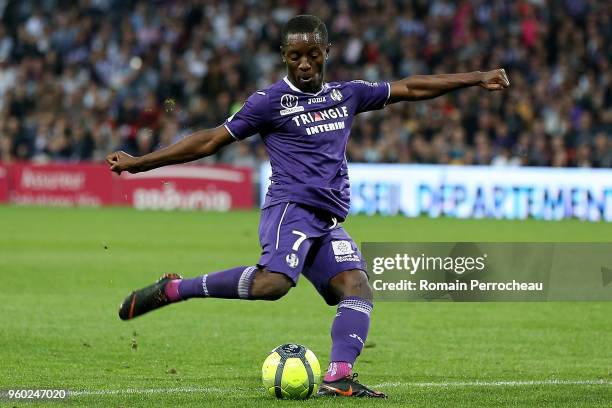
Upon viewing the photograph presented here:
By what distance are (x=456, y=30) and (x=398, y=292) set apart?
65.3ft

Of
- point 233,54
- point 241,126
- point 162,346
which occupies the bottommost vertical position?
point 162,346

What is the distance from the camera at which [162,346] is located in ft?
31.5

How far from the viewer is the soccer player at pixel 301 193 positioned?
7094 mm

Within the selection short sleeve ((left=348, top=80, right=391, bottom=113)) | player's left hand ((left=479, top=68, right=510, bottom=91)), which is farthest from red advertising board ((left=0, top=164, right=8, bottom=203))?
player's left hand ((left=479, top=68, right=510, bottom=91))

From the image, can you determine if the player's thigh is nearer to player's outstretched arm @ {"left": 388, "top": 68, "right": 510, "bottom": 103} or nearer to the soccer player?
the soccer player

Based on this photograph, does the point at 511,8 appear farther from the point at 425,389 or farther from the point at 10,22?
the point at 425,389

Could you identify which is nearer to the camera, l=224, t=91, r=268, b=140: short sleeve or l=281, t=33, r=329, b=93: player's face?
l=281, t=33, r=329, b=93: player's face

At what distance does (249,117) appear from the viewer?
719 centimetres

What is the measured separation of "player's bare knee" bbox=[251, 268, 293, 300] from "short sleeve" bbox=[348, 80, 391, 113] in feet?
3.72

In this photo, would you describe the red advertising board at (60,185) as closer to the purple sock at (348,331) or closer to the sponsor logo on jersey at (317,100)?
the sponsor logo on jersey at (317,100)

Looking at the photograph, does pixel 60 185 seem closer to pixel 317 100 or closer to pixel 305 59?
pixel 317 100

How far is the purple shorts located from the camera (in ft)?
23.2

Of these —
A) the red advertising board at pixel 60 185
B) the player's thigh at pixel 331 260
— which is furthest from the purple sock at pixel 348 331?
the red advertising board at pixel 60 185

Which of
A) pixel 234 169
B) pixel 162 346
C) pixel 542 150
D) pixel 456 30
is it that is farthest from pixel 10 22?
pixel 162 346
